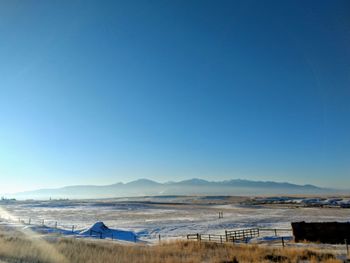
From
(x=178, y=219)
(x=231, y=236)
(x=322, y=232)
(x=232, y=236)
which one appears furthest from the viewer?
(x=178, y=219)

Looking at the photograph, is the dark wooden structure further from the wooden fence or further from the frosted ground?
the frosted ground

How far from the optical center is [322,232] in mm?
31031

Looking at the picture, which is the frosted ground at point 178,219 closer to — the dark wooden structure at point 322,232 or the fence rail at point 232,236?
the fence rail at point 232,236

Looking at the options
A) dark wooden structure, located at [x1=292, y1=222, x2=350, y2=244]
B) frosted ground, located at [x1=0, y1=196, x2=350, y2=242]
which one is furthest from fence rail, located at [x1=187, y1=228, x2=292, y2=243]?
dark wooden structure, located at [x1=292, y1=222, x2=350, y2=244]

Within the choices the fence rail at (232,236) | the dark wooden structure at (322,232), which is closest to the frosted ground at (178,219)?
the fence rail at (232,236)

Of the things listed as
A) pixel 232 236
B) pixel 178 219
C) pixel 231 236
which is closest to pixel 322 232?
pixel 232 236

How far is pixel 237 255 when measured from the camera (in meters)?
18.2

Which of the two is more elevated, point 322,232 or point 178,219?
point 322,232

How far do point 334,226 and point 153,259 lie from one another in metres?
21.6

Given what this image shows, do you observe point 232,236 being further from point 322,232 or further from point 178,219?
point 178,219

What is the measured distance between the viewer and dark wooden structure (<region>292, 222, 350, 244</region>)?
30375mm

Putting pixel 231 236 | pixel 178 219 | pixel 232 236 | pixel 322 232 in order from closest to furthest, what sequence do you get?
pixel 322 232
pixel 232 236
pixel 231 236
pixel 178 219

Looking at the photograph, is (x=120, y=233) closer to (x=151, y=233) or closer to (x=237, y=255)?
(x=151, y=233)

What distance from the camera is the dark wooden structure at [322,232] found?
1196 inches
